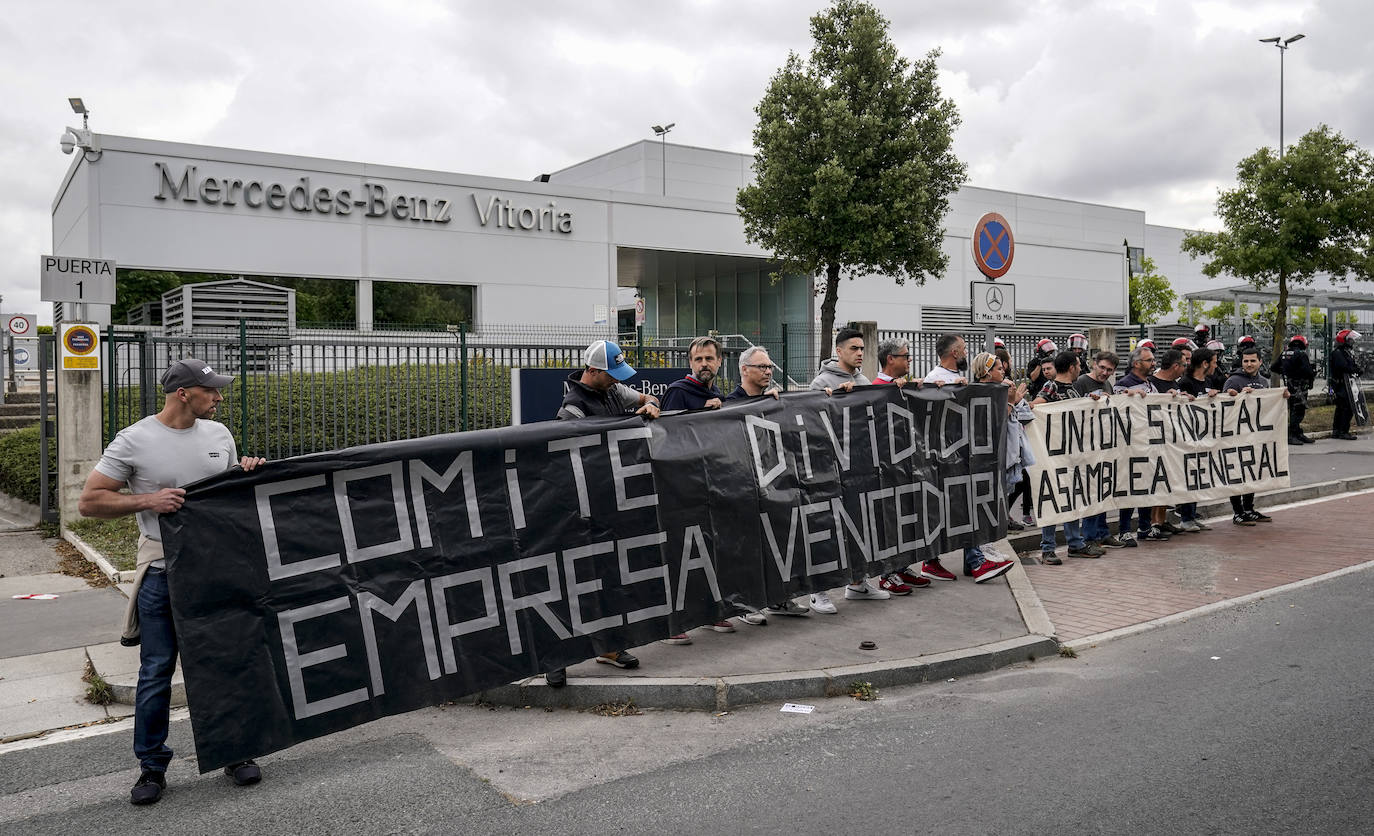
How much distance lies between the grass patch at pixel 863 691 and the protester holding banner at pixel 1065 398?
3899mm

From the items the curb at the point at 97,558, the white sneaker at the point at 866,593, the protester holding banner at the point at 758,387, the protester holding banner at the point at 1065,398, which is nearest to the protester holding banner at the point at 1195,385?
the protester holding banner at the point at 1065,398

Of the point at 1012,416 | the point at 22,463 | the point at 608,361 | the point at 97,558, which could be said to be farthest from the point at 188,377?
the point at 22,463

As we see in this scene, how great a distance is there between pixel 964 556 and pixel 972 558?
20cm

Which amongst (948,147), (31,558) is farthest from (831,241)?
(31,558)

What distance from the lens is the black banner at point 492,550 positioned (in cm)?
450

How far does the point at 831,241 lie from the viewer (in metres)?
24.4

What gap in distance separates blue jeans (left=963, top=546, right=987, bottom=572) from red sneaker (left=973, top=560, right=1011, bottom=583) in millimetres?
104

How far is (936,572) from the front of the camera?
8242 mm

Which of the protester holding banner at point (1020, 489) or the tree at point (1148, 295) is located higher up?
the tree at point (1148, 295)

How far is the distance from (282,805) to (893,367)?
5.29 meters

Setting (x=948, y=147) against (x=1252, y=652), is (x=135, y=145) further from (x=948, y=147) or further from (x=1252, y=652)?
(x=1252, y=652)

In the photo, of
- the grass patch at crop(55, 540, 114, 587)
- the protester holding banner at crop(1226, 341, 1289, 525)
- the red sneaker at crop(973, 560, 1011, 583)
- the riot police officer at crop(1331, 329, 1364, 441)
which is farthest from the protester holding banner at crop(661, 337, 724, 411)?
the riot police officer at crop(1331, 329, 1364, 441)

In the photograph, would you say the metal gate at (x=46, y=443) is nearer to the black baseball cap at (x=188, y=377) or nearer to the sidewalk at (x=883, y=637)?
the sidewalk at (x=883, y=637)

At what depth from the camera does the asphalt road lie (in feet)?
13.1
